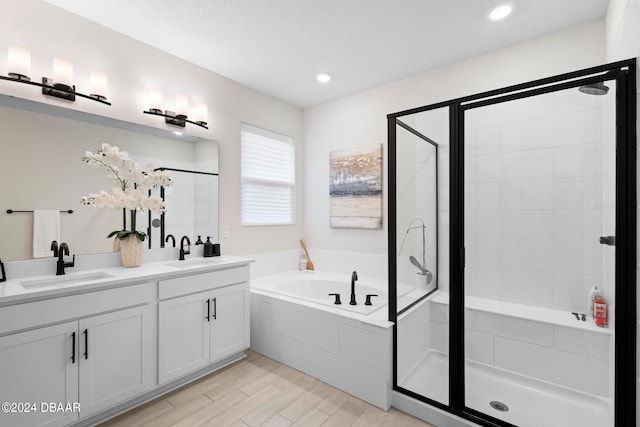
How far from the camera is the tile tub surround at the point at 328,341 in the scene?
1.99 m

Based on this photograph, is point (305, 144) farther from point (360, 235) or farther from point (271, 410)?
point (271, 410)

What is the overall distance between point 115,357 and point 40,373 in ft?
1.10

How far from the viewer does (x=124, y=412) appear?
1901 mm

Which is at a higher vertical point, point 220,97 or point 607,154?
point 220,97

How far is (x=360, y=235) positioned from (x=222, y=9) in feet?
7.95

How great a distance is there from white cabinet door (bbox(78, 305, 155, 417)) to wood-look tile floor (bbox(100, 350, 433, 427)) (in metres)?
0.19

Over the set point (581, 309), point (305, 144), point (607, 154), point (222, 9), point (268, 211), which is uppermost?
point (222, 9)

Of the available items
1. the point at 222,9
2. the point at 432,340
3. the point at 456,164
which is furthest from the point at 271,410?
the point at 222,9

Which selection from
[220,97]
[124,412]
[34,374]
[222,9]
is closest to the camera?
[34,374]

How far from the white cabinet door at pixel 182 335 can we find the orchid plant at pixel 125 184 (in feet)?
1.98

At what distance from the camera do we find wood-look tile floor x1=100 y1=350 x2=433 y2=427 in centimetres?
184

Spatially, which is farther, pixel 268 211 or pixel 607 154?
pixel 268 211

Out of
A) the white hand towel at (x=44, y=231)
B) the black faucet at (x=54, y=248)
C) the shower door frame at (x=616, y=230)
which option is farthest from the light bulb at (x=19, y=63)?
the shower door frame at (x=616, y=230)

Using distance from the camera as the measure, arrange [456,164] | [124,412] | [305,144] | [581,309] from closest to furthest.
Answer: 1. [581,309]
2. [456,164]
3. [124,412]
4. [305,144]
